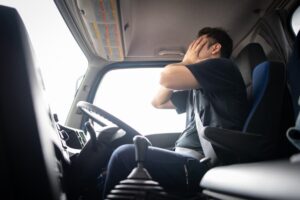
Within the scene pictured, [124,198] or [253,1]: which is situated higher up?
[253,1]

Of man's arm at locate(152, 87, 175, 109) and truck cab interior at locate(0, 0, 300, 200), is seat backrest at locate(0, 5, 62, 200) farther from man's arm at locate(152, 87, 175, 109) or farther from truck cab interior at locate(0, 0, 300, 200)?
man's arm at locate(152, 87, 175, 109)

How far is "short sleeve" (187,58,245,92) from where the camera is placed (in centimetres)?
131

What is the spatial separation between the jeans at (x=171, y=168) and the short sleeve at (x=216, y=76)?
1.29ft

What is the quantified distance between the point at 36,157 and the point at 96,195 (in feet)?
1.77

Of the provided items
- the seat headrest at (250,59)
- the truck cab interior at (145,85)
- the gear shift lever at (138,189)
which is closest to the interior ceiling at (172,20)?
the truck cab interior at (145,85)

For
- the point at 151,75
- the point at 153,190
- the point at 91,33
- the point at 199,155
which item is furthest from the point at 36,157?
the point at 151,75

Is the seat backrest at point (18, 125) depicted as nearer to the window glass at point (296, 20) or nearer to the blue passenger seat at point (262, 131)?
the blue passenger seat at point (262, 131)

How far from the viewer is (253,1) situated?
1.87 m

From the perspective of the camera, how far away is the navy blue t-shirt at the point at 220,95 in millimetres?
1265

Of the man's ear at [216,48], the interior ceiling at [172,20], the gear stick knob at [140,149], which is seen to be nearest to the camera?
the gear stick knob at [140,149]

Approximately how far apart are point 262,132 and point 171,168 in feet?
1.20

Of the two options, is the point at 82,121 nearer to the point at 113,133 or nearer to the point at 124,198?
the point at 113,133

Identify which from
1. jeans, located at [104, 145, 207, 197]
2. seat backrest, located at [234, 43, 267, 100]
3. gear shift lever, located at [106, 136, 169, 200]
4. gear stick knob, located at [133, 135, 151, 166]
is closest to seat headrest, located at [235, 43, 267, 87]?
seat backrest, located at [234, 43, 267, 100]

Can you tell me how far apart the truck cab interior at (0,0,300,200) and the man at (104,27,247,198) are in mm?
70
